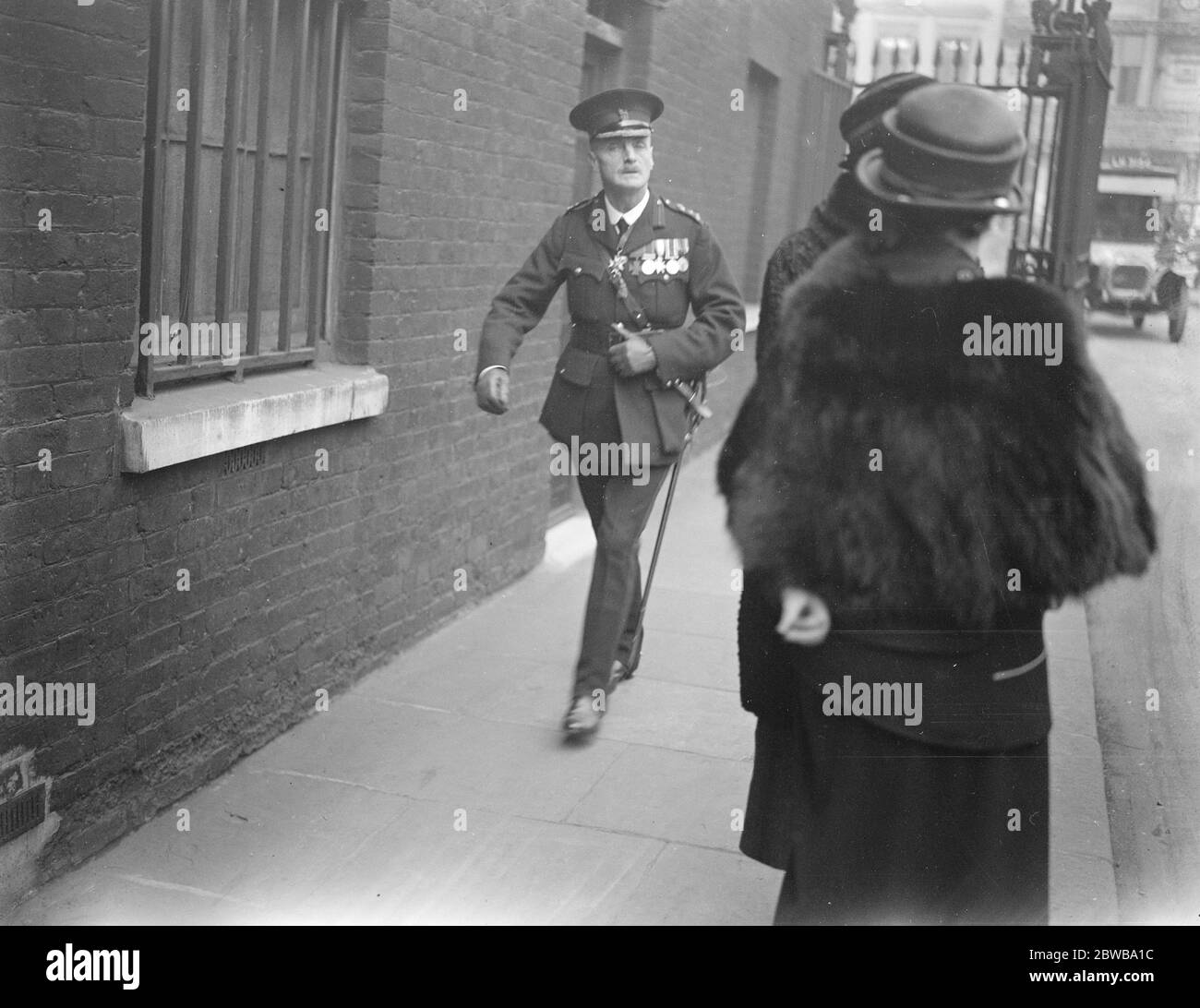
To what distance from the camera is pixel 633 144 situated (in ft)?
17.9

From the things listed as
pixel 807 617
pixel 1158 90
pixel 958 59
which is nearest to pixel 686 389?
pixel 1158 90

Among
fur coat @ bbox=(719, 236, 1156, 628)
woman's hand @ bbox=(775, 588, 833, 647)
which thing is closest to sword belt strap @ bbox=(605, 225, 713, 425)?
fur coat @ bbox=(719, 236, 1156, 628)

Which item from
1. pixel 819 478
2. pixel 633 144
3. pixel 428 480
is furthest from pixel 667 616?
pixel 819 478

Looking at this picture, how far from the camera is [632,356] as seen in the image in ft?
17.8

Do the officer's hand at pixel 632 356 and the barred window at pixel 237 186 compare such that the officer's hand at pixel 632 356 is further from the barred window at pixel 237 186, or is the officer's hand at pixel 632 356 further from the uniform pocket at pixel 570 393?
the barred window at pixel 237 186

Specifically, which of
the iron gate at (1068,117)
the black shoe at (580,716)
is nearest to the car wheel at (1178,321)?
the iron gate at (1068,117)

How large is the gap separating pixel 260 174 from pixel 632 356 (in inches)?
53.5

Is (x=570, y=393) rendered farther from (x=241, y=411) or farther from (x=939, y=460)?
(x=939, y=460)

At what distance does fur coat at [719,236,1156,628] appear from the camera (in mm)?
3041

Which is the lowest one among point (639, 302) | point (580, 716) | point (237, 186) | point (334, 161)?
point (580, 716)

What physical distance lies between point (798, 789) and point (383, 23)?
11.3 feet

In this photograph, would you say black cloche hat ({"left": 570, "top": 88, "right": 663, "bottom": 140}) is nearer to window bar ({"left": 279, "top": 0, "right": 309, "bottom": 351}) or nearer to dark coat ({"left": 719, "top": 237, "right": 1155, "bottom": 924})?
window bar ({"left": 279, "top": 0, "right": 309, "bottom": 351})
